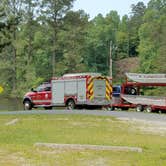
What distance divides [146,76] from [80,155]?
86.1 feet

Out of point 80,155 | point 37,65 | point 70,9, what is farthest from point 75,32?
point 80,155

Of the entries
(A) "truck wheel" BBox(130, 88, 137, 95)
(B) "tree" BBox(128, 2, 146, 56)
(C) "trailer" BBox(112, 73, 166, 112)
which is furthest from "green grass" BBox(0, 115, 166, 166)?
(B) "tree" BBox(128, 2, 146, 56)

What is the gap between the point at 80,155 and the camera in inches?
439

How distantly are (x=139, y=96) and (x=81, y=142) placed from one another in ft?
76.6

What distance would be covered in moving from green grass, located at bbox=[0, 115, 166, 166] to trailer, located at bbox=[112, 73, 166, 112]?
14.3 m

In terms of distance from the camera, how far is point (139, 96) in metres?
36.6

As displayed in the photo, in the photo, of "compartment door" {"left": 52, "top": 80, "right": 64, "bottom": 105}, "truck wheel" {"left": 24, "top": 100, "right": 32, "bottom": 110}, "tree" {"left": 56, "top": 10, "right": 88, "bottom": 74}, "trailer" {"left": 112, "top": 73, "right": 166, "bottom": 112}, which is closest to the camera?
"trailer" {"left": 112, "top": 73, "right": 166, "bottom": 112}

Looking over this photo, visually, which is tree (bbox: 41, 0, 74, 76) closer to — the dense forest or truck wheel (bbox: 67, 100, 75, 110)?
the dense forest

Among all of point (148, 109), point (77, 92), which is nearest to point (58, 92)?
point (77, 92)

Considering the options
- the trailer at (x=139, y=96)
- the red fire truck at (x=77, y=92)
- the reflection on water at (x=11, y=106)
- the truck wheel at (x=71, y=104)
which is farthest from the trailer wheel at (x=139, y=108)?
the reflection on water at (x=11, y=106)

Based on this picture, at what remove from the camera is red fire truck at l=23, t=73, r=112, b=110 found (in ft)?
112

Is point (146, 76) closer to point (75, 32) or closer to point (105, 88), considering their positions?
point (105, 88)

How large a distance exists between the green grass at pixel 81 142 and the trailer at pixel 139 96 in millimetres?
14271

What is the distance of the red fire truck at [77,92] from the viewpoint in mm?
34094
